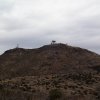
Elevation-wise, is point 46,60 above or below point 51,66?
above

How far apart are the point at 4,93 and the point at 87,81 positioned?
24.7m

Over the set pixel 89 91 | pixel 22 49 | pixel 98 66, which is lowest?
pixel 89 91

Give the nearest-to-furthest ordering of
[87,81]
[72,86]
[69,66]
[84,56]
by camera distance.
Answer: [72,86], [87,81], [69,66], [84,56]

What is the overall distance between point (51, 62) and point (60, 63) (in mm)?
1920

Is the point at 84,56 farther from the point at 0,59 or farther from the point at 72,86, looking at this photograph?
the point at 72,86

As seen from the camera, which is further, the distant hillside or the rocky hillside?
the distant hillside

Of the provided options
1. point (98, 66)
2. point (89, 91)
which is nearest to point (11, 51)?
point (98, 66)

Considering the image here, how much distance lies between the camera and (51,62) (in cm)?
7675

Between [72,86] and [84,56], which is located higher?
[84,56]

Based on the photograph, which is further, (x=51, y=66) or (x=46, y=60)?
(x=46, y=60)

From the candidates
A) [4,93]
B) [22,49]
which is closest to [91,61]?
[22,49]

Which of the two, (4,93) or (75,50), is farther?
(75,50)

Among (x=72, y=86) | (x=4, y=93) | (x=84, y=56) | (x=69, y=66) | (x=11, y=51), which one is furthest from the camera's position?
(x=11, y=51)

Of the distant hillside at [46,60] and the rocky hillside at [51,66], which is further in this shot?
the distant hillside at [46,60]
